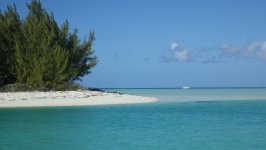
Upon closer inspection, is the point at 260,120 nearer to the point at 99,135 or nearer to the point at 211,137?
the point at 211,137

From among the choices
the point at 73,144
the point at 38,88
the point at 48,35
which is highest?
the point at 48,35

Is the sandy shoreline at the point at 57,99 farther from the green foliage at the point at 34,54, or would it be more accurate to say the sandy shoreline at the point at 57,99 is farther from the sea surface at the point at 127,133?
the sea surface at the point at 127,133

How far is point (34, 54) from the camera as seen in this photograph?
1800 inches

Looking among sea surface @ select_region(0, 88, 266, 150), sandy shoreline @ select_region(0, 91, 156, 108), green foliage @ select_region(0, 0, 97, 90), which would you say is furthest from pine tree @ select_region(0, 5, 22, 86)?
sea surface @ select_region(0, 88, 266, 150)

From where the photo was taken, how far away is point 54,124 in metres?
23.0

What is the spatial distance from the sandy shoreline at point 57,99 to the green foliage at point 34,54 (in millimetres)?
2661

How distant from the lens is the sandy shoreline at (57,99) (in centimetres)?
3850

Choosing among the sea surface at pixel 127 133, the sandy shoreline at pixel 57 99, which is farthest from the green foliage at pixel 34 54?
the sea surface at pixel 127 133

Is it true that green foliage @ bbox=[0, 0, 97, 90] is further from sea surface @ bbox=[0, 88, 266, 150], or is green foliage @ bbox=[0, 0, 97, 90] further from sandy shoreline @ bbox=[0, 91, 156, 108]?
sea surface @ bbox=[0, 88, 266, 150]

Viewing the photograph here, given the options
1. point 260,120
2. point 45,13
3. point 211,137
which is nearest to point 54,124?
point 211,137

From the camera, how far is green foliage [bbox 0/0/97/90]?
4509cm

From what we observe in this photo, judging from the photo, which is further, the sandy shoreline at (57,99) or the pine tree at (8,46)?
the pine tree at (8,46)

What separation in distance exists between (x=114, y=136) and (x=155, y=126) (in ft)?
14.6

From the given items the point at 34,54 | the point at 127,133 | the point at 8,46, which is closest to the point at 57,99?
the point at 34,54
